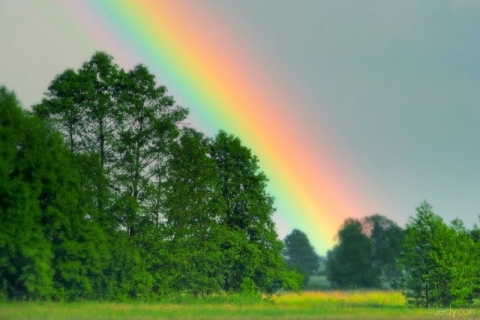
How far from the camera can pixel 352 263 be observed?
123 metres

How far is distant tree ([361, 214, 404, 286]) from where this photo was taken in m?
128

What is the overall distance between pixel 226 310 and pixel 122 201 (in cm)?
1395

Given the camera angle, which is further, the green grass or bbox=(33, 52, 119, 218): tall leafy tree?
the green grass

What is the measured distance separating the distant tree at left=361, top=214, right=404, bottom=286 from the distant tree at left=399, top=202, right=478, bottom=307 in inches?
2469

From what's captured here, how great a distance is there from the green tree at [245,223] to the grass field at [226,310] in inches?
101

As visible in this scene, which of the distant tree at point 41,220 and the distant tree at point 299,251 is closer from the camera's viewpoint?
the distant tree at point 41,220

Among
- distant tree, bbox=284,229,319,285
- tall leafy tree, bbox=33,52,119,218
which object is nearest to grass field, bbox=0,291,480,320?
tall leafy tree, bbox=33,52,119,218

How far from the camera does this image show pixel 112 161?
5956cm

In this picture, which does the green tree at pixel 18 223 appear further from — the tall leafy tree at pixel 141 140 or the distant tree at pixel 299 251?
the distant tree at pixel 299 251

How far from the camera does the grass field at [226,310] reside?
1583 inches

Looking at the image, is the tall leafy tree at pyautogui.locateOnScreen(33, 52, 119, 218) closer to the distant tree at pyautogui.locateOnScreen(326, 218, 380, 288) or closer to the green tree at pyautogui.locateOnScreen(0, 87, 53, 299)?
the green tree at pyautogui.locateOnScreen(0, 87, 53, 299)

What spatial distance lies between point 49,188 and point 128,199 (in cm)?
829

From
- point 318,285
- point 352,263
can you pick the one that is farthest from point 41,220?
point 318,285

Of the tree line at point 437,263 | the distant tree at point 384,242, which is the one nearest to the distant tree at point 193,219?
the tree line at point 437,263
